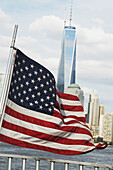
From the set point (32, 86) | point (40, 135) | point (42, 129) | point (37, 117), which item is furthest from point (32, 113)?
point (32, 86)

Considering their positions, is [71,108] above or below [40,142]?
above

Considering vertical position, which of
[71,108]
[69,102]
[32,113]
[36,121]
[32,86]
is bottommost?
[36,121]

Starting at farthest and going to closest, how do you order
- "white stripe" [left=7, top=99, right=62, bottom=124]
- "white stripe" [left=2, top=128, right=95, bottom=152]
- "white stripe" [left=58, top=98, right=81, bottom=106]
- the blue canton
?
"white stripe" [left=58, top=98, right=81, bottom=106] < the blue canton < "white stripe" [left=7, top=99, right=62, bottom=124] < "white stripe" [left=2, top=128, right=95, bottom=152]

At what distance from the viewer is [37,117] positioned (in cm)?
977

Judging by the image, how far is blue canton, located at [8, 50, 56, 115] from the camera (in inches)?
381

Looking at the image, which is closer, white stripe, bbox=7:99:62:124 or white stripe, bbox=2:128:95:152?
white stripe, bbox=2:128:95:152

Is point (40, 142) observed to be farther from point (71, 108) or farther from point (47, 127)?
point (71, 108)

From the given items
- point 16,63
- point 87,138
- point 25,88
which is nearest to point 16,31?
point 16,63

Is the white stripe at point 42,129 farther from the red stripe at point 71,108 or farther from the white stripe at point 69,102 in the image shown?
the white stripe at point 69,102

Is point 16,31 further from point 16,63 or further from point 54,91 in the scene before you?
point 54,91

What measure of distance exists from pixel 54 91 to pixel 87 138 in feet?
5.47

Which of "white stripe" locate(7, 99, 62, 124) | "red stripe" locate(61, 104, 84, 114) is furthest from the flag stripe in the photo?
"red stripe" locate(61, 104, 84, 114)

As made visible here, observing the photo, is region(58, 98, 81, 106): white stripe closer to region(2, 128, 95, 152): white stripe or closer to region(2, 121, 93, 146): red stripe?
region(2, 121, 93, 146): red stripe

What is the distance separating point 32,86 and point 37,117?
0.86m
